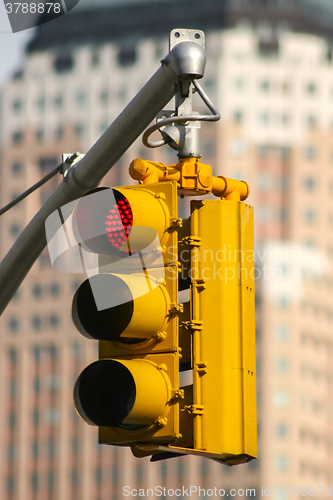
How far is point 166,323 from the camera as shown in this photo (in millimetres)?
5246

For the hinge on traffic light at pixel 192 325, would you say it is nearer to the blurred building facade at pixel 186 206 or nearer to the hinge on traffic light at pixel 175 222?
the hinge on traffic light at pixel 175 222

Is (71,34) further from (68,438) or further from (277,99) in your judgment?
(68,438)

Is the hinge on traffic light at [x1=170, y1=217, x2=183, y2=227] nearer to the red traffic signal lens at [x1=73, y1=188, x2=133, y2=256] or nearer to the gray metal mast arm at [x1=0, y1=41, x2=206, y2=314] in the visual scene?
the red traffic signal lens at [x1=73, y1=188, x2=133, y2=256]

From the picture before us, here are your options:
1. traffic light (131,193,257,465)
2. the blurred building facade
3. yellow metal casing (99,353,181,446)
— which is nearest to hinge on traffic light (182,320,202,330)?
traffic light (131,193,257,465)

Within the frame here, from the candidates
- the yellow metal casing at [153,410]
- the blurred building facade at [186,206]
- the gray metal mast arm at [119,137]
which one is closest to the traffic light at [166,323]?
the yellow metal casing at [153,410]

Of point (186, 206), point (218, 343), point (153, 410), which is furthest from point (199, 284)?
point (186, 206)

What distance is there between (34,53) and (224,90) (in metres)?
27.9

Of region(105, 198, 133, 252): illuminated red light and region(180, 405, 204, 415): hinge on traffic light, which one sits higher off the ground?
region(105, 198, 133, 252): illuminated red light

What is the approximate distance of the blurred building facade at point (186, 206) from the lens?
4259 inches

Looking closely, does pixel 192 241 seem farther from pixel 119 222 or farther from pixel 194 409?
pixel 194 409

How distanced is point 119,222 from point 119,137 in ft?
1.99

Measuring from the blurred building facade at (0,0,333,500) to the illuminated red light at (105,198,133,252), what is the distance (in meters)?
98.1

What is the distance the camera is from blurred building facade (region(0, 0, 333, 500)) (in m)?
108

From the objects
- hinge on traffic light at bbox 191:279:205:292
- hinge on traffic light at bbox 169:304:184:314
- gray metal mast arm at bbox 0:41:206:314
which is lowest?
hinge on traffic light at bbox 169:304:184:314
